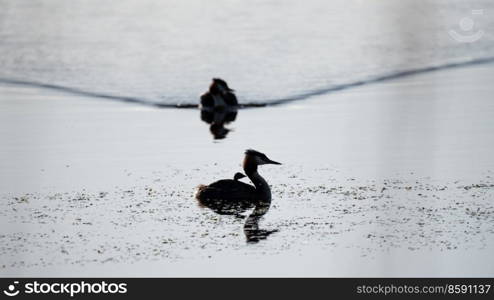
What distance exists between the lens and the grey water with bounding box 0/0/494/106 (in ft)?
90.9

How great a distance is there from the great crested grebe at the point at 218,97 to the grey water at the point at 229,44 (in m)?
0.79

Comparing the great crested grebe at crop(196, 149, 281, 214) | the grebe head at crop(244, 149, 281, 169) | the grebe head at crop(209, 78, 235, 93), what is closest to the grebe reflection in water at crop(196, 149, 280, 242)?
the great crested grebe at crop(196, 149, 281, 214)

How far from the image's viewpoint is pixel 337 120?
22.3 metres

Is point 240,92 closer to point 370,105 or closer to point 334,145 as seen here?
point 370,105

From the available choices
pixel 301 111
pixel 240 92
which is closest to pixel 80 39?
pixel 240 92

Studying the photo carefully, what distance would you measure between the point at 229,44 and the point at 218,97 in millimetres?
8259

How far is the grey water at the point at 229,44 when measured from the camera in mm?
27703

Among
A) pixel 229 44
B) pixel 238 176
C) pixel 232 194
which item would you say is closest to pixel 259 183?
pixel 238 176

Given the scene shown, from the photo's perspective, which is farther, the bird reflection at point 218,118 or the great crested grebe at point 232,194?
the bird reflection at point 218,118

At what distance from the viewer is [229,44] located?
32969 mm

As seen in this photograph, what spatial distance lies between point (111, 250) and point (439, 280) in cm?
375

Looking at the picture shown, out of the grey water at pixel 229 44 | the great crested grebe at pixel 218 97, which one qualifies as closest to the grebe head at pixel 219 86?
the great crested grebe at pixel 218 97

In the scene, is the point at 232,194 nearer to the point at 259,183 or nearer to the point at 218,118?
the point at 259,183

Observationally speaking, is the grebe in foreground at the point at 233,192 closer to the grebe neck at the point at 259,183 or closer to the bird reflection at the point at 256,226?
the grebe neck at the point at 259,183
